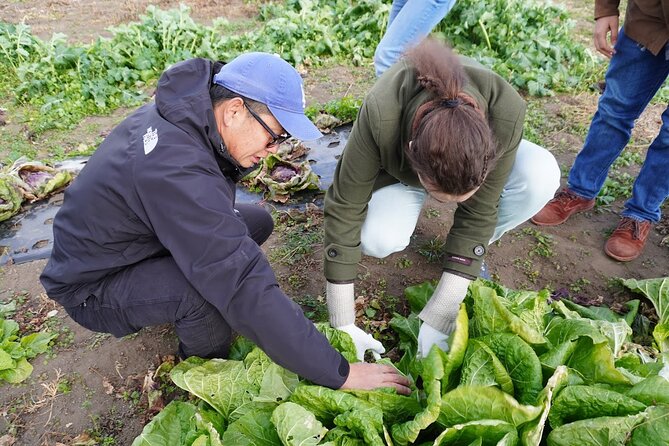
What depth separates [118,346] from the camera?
302 cm

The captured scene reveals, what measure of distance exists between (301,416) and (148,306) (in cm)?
98

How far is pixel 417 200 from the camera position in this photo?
2.97 metres

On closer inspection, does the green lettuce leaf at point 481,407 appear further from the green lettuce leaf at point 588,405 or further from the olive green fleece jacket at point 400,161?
the olive green fleece jacket at point 400,161

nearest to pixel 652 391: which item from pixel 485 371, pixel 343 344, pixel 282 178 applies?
pixel 485 371

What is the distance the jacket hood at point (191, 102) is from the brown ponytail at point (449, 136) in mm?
826

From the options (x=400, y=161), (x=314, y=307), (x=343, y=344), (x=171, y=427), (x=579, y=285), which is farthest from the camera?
(x=579, y=285)

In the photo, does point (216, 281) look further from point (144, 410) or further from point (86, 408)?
point (86, 408)

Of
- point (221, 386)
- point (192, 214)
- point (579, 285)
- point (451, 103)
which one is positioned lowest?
point (579, 285)

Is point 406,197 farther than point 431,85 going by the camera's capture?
Yes

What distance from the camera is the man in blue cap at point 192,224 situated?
6.16 ft

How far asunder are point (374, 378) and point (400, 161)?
1066 millimetres

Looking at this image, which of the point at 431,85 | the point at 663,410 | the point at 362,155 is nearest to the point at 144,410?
the point at 362,155

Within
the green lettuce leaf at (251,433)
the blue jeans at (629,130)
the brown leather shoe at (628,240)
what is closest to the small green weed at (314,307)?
the green lettuce leaf at (251,433)

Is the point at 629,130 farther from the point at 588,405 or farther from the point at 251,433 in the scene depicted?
the point at 251,433
